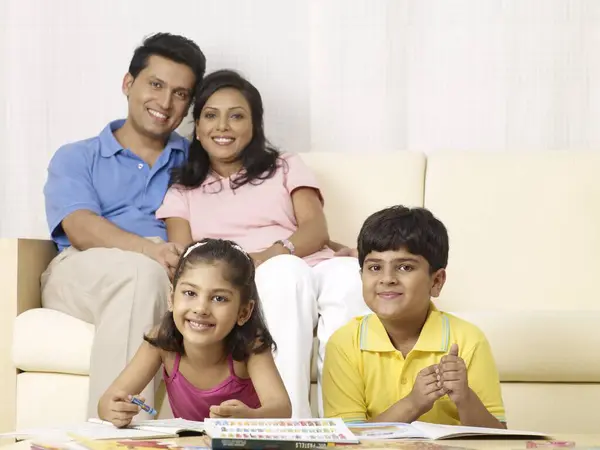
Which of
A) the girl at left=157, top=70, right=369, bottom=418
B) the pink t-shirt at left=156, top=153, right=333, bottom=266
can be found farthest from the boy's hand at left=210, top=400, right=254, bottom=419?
the pink t-shirt at left=156, top=153, right=333, bottom=266

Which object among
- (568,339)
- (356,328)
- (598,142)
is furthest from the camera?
(598,142)

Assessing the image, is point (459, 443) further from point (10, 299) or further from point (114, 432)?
point (10, 299)

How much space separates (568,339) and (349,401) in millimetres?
578

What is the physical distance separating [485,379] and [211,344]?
0.51 m

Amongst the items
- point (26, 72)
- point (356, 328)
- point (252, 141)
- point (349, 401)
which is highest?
point (26, 72)

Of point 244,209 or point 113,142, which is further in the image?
point 113,142

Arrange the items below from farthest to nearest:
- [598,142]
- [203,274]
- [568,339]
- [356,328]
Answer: [598,142] < [568,339] < [356,328] < [203,274]

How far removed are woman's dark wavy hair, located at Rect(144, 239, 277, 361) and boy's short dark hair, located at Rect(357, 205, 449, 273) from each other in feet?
0.80

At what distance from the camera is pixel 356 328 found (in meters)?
1.82

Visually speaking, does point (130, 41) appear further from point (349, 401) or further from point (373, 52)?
point (349, 401)

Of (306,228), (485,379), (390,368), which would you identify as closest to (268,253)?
(306,228)

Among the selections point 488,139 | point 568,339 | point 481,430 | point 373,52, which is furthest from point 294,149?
point 481,430

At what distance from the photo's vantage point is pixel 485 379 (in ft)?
5.68

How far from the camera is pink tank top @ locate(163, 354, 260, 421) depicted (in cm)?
174
